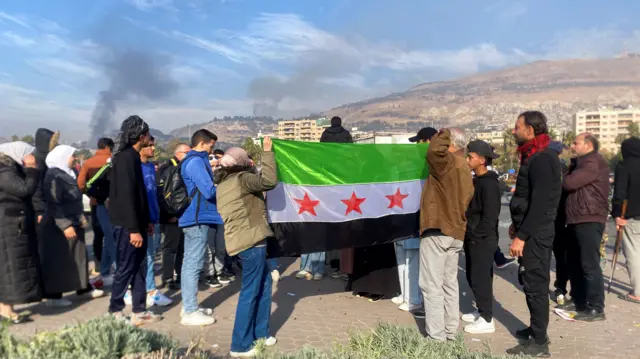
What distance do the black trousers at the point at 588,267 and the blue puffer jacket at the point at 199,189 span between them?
170 inches

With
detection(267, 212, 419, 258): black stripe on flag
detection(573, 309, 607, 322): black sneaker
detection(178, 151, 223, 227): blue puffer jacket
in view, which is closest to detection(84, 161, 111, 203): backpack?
detection(178, 151, 223, 227): blue puffer jacket

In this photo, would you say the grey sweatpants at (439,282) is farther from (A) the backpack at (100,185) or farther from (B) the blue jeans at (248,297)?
(A) the backpack at (100,185)

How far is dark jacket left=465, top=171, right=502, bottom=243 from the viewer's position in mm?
5191

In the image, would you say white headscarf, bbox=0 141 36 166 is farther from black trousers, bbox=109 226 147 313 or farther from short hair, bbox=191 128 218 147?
short hair, bbox=191 128 218 147

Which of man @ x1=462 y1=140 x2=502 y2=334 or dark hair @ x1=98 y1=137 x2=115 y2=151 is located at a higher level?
dark hair @ x1=98 y1=137 x2=115 y2=151

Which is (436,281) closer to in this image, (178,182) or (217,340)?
(217,340)

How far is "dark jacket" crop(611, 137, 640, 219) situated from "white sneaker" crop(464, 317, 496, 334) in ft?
8.60

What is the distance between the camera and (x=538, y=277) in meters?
4.64

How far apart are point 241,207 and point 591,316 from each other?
4.32 meters

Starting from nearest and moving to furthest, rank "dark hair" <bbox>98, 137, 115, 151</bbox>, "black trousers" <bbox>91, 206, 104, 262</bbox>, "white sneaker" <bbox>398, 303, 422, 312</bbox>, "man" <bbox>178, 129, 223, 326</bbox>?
"man" <bbox>178, 129, 223, 326</bbox> < "white sneaker" <bbox>398, 303, 422, 312</bbox> < "dark hair" <bbox>98, 137, 115, 151</bbox> < "black trousers" <bbox>91, 206, 104, 262</bbox>

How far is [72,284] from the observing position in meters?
6.39

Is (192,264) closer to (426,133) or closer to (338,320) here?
(338,320)

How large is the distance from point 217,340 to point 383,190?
102 inches

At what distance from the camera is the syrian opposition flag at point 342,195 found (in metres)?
5.37
